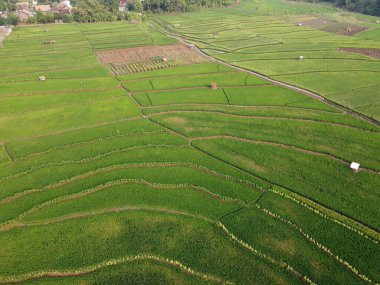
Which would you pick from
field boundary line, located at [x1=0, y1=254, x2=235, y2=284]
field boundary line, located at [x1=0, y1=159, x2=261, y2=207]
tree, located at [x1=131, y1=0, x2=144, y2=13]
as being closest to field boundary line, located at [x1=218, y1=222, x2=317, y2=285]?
field boundary line, located at [x1=0, y1=254, x2=235, y2=284]

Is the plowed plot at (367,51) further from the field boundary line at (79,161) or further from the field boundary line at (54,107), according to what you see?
the field boundary line at (79,161)

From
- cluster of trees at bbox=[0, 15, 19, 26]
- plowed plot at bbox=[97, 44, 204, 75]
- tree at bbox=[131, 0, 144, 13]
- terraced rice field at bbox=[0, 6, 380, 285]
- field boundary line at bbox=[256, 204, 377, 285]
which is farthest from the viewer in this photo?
tree at bbox=[131, 0, 144, 13]

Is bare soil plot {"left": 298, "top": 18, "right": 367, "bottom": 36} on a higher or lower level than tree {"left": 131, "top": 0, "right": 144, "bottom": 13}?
lower

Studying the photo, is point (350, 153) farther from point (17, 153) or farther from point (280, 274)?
point (17, 153)

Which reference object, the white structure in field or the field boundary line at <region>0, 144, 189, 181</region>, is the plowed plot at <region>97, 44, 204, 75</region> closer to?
the field boundary line at <region>0, 144, 189, 181</region>

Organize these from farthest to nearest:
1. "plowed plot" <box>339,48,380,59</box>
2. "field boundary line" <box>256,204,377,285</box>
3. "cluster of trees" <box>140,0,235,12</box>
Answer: "cluster of trees" <box>140,0,235,12</box>
"plowed plot" <box>339,48,380,59</box>
"field boundary line" <box>256,204,377,285</box>

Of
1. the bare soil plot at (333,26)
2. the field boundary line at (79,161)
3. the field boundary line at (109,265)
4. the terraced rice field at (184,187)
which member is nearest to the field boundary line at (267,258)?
the terraced rice field at (184,187)

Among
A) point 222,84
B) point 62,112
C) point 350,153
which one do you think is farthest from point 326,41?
point 62,112
